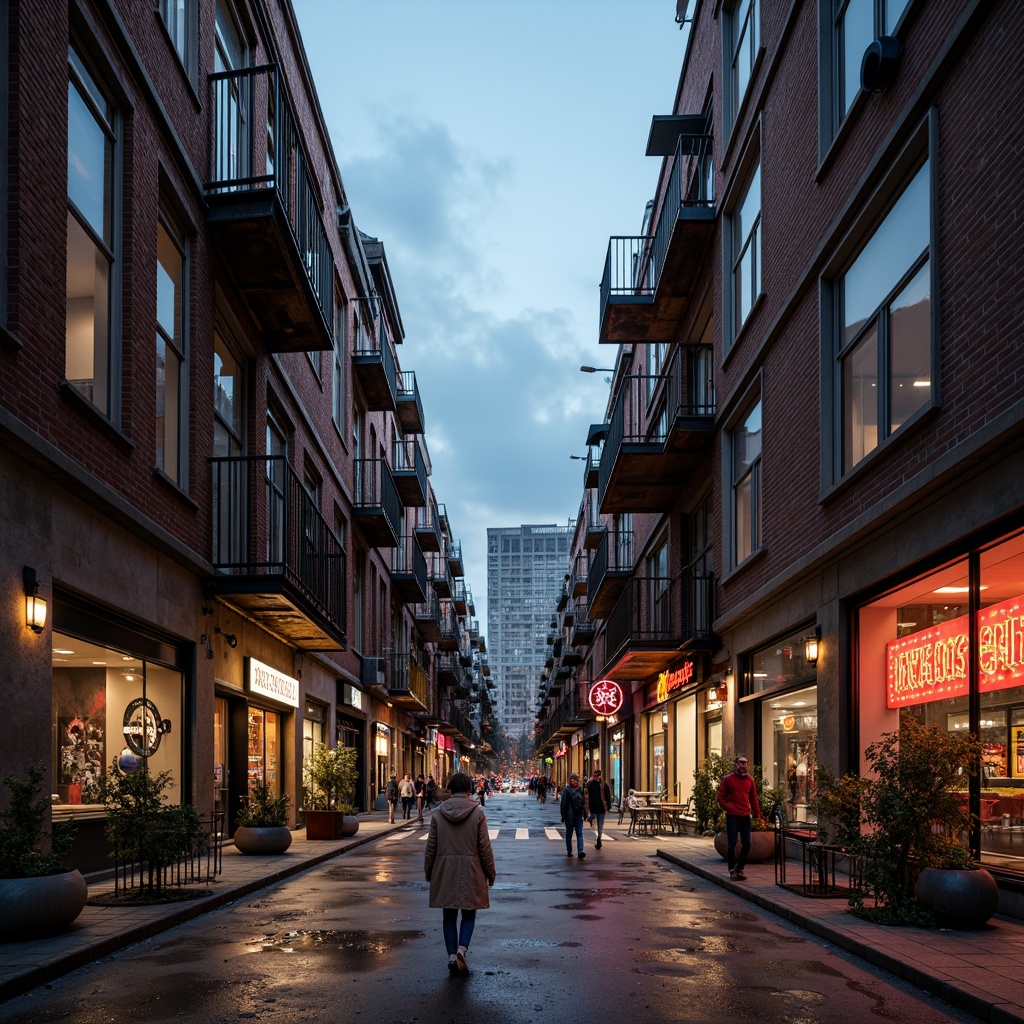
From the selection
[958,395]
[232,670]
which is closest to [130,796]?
[232,670]

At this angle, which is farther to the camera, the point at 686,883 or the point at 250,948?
the point at 686,883

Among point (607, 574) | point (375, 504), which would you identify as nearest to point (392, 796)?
point (375, 504)

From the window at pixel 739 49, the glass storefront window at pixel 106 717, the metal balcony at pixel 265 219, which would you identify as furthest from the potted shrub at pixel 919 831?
the window at pixel 739 49

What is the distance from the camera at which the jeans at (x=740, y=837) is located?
14.6 metres

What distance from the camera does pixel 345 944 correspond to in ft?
32.1

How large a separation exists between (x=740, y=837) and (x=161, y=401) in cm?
936

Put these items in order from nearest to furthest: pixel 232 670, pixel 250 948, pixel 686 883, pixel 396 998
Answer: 1. pixel 396 998
2. pixel 250 948
3. pixel 686 883
4. pixel 232 670

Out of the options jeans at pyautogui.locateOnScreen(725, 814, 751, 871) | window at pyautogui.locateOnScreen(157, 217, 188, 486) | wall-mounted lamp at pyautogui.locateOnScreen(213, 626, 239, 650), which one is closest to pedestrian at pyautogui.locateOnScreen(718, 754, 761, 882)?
jeans at pyautogui.locateOnScreen(725, 814, 751, 871)

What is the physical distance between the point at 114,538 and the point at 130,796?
290cm

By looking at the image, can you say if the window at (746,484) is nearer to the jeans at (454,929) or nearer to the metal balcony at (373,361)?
the jeans at (454,929)

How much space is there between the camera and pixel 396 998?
7480 millimetres

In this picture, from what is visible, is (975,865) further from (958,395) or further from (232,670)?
(232,670)

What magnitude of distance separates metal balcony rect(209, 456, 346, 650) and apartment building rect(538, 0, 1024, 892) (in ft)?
23.3

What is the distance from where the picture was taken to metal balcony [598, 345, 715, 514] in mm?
23625
